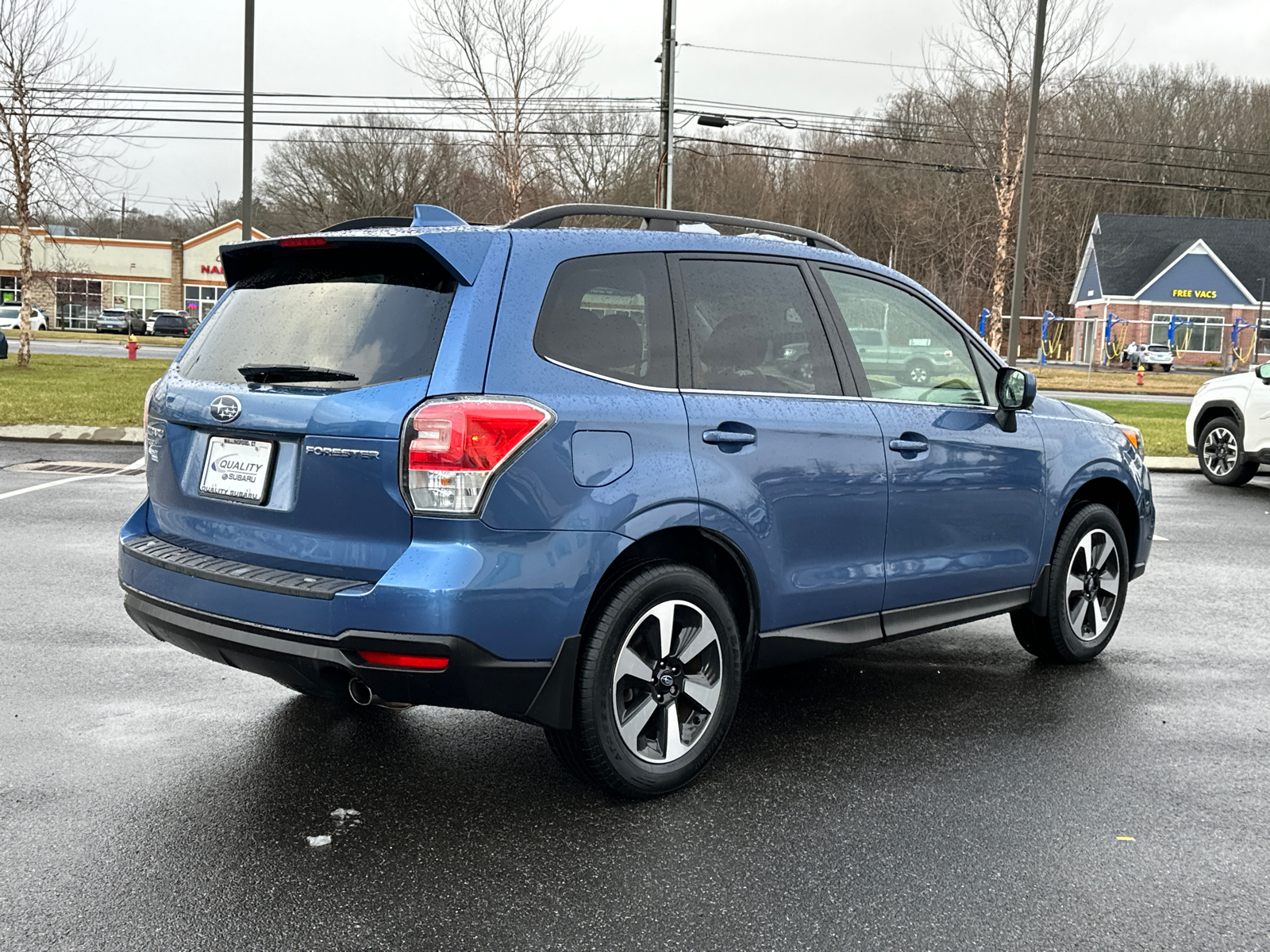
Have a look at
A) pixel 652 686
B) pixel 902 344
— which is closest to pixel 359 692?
pixel 652 686

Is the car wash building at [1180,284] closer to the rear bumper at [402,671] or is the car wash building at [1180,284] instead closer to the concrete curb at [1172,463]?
the concrete curb at [1172,463]

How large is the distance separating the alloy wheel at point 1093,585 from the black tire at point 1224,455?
28.1 ft

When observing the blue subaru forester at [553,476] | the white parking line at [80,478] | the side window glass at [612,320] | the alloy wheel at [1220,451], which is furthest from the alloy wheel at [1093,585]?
the alloy wheel at [1220,451]

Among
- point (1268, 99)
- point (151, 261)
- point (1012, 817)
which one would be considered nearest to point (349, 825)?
point (1012, 817)

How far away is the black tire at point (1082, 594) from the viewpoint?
5.67 metres

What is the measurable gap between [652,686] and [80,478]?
30.3ft

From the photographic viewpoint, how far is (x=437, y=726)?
15.4 feet

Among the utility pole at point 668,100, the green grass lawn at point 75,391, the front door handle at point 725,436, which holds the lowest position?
the green grass lawn at point 75,391

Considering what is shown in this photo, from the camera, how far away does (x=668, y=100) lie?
74.6 ft

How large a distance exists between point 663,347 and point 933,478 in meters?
1.41

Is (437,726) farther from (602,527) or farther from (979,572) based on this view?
(979,572)

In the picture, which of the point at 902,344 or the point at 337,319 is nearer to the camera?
the point at 337,319

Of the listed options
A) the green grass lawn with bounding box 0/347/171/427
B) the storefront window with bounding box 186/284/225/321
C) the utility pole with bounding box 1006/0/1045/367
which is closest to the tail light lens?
the green grass lawn with bounding box 0/347/171/427

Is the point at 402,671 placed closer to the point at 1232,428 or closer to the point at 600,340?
the point at 600,340
